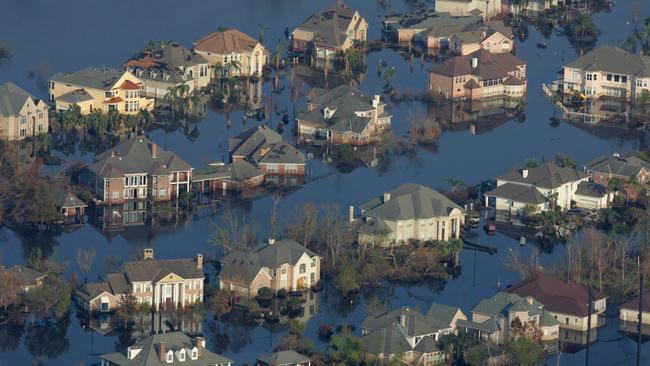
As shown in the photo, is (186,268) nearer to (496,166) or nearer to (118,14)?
(496,166)

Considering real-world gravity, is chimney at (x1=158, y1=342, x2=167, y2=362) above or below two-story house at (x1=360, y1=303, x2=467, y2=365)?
above

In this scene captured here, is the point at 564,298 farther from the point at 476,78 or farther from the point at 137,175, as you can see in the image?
A: the point at 476,78

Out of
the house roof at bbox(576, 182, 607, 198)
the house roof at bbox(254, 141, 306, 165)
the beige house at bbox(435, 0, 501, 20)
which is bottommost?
the beige house at bbox(435, 0, 501, 20)

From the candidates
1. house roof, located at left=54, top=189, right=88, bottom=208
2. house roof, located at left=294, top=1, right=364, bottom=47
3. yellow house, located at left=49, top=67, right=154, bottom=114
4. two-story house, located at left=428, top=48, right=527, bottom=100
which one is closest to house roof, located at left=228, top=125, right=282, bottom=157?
yellow house, located at left=49, top=67, right=154, bottom=114

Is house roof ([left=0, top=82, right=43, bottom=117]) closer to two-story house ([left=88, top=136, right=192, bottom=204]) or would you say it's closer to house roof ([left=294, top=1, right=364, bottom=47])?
two-story house ([left=88, top=136, right=192, bottom=204])

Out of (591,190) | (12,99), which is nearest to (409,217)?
(591,190)

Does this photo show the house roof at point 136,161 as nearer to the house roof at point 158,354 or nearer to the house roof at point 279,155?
the house roof at point 279,155

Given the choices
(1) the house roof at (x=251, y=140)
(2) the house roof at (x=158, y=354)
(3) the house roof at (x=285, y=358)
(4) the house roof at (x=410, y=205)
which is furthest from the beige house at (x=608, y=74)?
(2) the house roof at (x=158, y=354)
